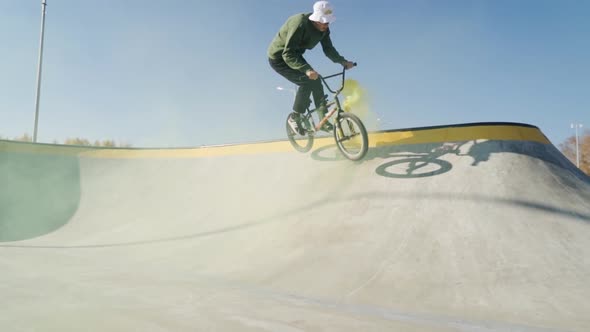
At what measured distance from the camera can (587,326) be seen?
2703 mm

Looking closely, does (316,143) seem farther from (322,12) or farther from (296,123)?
(322,12)

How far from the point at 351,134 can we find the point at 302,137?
1.73 m

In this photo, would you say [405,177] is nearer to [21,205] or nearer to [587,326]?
[587,326]

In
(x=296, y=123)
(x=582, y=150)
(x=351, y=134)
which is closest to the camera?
(x=351, y=134)

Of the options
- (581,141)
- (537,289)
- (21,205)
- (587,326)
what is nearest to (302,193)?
(537,289)

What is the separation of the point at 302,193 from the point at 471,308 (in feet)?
12.3

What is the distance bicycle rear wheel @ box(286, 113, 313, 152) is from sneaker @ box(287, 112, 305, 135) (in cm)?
6

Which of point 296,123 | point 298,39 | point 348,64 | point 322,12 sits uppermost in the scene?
point 322,12

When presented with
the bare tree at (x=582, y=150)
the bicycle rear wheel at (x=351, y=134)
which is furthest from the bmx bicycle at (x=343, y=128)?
the bare tree at (x=582, y=150)

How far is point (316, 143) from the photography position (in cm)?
827

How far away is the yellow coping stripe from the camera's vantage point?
6461mm

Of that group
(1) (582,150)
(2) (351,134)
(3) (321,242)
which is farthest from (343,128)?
(1) (582,150)

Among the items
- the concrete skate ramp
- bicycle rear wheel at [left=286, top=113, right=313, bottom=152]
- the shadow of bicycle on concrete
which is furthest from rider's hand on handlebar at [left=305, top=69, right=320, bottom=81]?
the shadow of bicycle on concrete

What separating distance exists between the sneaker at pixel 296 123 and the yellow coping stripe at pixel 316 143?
2.70ft
